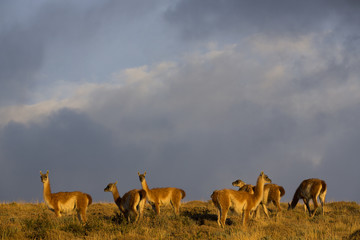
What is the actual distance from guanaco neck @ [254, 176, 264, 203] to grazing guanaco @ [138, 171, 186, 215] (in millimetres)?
4250

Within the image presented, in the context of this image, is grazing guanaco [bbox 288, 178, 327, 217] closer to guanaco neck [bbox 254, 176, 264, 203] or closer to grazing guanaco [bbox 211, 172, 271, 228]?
guanaco neck [bbox 254, 176, 264, 203]

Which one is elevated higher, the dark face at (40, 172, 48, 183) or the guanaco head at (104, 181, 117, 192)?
the dark face at (40, 172, 48, 183)

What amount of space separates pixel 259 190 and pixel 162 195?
16.1ft

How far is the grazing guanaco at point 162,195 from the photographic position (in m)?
20.2

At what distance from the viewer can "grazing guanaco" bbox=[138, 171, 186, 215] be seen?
20.2m

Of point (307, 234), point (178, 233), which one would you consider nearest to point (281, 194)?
point (307, 234)

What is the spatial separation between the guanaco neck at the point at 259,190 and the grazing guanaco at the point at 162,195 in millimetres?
4250

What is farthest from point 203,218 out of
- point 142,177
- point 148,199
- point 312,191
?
point 312,191

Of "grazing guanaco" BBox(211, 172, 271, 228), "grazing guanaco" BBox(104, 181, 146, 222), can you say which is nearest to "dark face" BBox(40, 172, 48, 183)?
"grazing guanaco" BBox(104, 181, 146, 222)

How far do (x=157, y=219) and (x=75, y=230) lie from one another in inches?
141

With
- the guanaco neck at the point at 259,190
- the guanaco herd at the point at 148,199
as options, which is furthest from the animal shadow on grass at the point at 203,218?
the guanaco neck at the point at 259,190

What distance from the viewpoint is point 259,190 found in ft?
61.3

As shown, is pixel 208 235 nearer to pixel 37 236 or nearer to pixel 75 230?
pixel 75 230

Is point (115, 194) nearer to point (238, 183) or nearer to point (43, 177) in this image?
point (43, 177)
